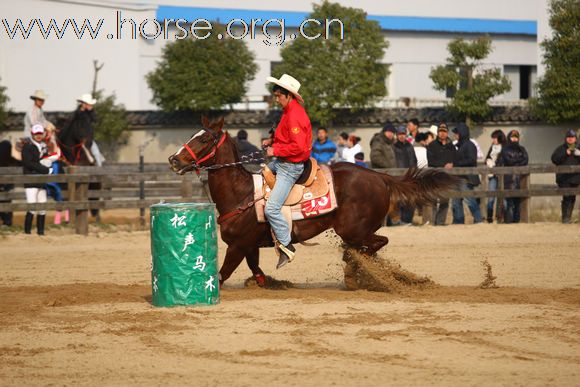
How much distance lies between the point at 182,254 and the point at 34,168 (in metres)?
10.4

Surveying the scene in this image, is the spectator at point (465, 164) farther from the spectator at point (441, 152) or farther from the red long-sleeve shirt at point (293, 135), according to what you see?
the red long-sleeve shirt at point (293, 135)

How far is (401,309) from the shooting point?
1007cm

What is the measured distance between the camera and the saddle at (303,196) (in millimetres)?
11414

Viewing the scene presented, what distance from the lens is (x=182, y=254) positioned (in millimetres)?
10219

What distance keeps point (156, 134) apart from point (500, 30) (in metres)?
19.7

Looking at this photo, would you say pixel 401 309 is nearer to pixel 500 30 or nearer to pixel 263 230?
pixel 263 230

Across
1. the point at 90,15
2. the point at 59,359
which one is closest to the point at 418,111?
the point at 90,15

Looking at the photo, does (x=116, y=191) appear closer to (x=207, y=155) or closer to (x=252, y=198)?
(x=207, y=155)

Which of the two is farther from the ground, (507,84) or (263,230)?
(507,84)

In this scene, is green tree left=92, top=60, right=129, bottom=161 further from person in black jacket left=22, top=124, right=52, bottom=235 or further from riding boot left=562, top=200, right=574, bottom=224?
riding boot left=562, top=200, right=574, bottom=224

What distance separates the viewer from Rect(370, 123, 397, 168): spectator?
2031 centimetres

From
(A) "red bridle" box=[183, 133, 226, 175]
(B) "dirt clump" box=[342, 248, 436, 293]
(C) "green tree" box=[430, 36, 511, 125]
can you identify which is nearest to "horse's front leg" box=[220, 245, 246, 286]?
(A) "red bridle" box=[183, 133, 226, 175]

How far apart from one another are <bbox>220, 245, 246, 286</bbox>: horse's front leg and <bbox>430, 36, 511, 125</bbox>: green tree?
22.2 metres

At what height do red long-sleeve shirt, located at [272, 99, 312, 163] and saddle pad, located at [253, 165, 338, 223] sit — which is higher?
red long-sleeve shirt, located at [272, 99, 312, 163]
